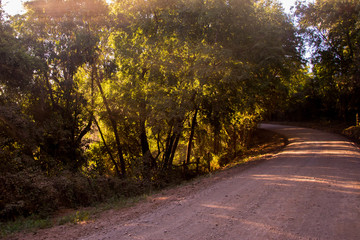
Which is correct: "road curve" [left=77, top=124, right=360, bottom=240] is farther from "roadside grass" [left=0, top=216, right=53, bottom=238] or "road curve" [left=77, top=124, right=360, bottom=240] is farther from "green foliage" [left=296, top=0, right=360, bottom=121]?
"green foliage" [left=296, top=0, right=360, bottom=121]

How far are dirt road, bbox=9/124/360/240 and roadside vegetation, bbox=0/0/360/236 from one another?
3.96 metres

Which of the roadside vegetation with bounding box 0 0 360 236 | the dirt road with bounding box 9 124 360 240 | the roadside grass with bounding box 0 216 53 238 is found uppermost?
the roadside vegetation with bounding box 0 0 360 236

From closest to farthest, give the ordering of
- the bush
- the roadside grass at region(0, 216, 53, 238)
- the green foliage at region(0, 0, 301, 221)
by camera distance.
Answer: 1. the roadside grass at region(0, 216, 53, 238)
2. the bush
3. the green foliage at region(0, 0, 301, 221)

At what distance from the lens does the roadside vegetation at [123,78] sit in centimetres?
1178

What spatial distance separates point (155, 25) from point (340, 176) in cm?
1142

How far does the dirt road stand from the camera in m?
5.02

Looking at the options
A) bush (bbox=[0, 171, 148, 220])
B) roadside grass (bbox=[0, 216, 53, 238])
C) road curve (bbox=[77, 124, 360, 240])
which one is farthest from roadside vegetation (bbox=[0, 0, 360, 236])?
road curve (bbox=[77, 124, 360, 240])

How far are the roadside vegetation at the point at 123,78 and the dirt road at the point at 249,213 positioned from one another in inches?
156

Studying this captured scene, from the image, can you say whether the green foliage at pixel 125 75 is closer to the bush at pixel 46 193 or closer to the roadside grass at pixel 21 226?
the bush at pixel 46 193

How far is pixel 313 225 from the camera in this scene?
16.9 feet

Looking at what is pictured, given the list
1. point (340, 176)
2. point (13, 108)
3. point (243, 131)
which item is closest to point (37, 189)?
point (13, 108)

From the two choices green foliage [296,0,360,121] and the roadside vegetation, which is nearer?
the roadside vegetation

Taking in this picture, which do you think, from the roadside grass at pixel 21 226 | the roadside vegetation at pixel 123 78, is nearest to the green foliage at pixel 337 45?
the roadside vegetation at pixel 123 78

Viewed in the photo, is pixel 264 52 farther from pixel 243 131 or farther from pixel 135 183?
pixel 243 131
